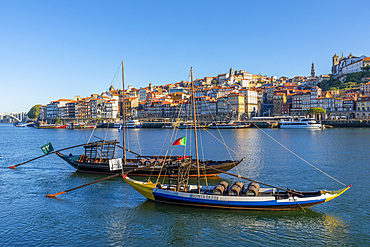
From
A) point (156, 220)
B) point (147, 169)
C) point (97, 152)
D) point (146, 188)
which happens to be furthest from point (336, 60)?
point (156, 220)

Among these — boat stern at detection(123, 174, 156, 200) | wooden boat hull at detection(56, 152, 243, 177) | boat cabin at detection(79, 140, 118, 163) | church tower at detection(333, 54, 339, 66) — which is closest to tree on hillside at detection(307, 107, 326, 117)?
church tower at detection(333, 54, 339, 66)

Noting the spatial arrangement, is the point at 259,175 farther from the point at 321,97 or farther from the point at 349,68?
the point at 349,68

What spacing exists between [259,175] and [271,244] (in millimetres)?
13933

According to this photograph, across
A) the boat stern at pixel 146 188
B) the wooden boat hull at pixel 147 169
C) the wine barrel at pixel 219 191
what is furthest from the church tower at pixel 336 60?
the boat stern at pixel 146 188

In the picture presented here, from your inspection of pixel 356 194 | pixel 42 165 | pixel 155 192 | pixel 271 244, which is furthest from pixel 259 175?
pixel 42 165

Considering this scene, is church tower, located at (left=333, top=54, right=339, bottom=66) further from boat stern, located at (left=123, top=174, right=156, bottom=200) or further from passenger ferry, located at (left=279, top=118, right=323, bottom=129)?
boat stern, located at (left=123, top=174, right=156, bottom=200)

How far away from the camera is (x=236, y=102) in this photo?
12712cm

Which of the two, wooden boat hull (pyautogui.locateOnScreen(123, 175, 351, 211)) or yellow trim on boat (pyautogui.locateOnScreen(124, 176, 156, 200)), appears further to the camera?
yellow trim on boat (pyautogui.locateOnScreen(124, 176, 156, 200))

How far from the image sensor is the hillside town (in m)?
121

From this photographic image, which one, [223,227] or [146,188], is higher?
[146,188]

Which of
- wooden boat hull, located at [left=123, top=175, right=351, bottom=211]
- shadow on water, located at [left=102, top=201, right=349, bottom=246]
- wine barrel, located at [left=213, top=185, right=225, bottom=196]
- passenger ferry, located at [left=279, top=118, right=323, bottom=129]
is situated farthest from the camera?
passenger ferry, located at [left=279, top=118, right=323, bottom=129]

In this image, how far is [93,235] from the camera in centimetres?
1574

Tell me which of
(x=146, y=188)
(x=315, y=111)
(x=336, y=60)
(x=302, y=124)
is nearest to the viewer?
(x=146, y=188)

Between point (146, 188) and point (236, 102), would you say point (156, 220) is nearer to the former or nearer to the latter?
point (146, 188)
